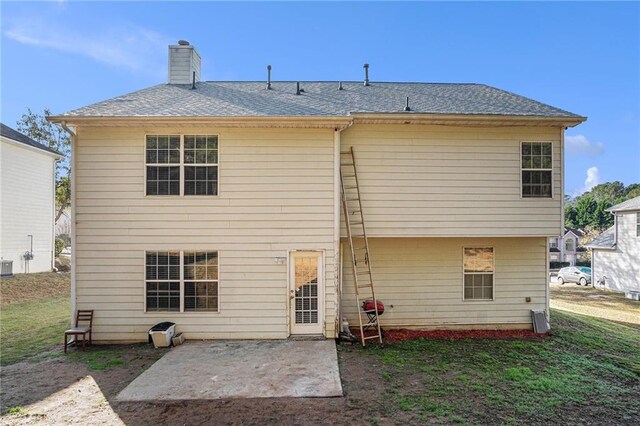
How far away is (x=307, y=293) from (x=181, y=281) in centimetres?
308

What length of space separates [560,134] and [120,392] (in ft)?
36.4

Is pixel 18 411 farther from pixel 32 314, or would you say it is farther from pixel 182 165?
pixel 32 314

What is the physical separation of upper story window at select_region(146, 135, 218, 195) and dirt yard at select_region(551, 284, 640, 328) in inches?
544

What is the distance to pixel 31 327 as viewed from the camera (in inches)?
357

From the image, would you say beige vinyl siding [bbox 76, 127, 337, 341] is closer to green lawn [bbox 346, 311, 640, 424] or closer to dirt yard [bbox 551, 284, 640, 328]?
green lawn [bbox 346, 311, 640, 424]

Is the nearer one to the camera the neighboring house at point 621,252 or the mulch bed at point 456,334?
the mulch bed at point 456,334

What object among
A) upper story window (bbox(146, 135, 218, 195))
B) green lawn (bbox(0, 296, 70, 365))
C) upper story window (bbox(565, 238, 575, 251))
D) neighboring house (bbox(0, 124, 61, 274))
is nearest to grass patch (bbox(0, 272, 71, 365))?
green lawn (bbox(0, 296, 70, 365))

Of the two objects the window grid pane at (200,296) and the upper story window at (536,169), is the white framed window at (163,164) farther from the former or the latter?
the upper story window at (536,169)

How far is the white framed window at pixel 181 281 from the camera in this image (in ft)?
24.7

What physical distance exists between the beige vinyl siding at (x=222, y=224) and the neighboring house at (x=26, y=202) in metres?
11.3

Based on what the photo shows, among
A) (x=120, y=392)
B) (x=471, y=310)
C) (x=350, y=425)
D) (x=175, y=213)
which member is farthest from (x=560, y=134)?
(x=120, y=392)

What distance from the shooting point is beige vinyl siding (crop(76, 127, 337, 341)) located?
745 centimetres

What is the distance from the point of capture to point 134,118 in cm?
725

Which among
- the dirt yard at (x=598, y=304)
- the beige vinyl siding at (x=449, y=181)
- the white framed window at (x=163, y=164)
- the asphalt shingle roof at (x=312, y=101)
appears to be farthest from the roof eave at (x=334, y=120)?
the dirt yard at (x=598, y=304)
